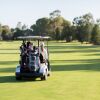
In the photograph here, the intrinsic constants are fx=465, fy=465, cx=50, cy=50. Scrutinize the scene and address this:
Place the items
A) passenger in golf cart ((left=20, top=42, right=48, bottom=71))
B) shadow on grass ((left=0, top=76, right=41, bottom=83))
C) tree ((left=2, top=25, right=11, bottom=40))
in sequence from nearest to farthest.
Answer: shadow on grass ((left=0, top=76, right=41, bottom=83)) < passenger in golf cart ((left=20, top=42, right=48, bottom=71)) < tree ((left=2, top=25, right=11, bottom=40))

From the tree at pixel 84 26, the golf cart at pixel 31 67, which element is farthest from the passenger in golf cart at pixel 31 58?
the tree at pixel 84 26

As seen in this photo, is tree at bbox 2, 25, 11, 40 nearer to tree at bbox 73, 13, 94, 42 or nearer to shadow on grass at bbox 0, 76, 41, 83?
tree at bbox 73, 13, 94, 42

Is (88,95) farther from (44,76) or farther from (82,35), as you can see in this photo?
(82,35)

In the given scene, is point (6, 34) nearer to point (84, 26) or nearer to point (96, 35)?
point (84, 26)

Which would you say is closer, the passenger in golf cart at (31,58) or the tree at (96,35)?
the passenger in golf cart at (31,58)

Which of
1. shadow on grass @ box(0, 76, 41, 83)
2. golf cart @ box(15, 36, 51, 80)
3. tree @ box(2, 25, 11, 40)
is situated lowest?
tree @ box(2, 25, 11, 40)

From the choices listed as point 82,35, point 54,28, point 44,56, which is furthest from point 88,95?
point 54,28

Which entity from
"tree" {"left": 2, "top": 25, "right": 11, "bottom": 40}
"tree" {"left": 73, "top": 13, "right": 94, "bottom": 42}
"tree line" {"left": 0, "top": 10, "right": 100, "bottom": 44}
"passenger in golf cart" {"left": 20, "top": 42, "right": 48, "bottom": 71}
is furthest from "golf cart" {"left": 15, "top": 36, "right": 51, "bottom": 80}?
"tree" {"left": 2, "top": 25, "right": 11, "bottom": 40}

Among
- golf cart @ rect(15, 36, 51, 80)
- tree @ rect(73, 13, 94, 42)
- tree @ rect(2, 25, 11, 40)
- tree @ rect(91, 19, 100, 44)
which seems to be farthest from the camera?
tree @ rect(2, 25, 11, 40)

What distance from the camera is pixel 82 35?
5664 inches

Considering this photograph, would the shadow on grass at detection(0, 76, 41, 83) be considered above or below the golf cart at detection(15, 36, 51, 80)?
below

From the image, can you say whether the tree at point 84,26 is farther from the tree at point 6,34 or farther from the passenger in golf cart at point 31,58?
the passenger in golf cart at point 31,58

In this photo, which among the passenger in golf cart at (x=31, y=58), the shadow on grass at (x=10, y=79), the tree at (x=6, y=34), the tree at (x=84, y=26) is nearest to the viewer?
the shadow on grass at (x=10, y=79)

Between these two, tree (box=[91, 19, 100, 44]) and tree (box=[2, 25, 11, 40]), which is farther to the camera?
tree (box=[2, 25, 11, 40])
